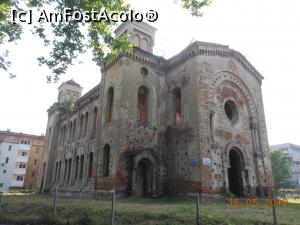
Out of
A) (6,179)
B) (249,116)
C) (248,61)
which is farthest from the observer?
(6,179)

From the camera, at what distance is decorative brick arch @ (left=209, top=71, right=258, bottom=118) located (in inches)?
755

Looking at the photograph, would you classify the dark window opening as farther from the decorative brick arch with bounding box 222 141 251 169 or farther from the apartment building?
the apartment building

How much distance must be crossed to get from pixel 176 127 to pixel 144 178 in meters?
4.65

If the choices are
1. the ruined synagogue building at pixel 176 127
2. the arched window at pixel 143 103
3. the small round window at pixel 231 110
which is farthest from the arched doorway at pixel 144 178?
the small round window at pixel 231 110

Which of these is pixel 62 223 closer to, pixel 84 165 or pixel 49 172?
pixel 84 165

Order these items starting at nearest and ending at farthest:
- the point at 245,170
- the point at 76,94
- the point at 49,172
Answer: the point at 245,170, the point at 49,172, the point at 76,94

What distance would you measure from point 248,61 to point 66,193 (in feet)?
71.3

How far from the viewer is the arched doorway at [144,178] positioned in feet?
60.3

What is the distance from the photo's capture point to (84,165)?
22.4 meters

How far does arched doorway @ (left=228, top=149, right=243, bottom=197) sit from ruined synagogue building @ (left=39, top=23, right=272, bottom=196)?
8 cm

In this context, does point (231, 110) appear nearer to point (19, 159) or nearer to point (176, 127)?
point (176, 127)

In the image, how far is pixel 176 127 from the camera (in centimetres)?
1927

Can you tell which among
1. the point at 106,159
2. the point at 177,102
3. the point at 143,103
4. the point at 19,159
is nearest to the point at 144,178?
the point at 106,159

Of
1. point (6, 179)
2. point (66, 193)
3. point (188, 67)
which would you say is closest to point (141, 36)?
point (188, 67)
